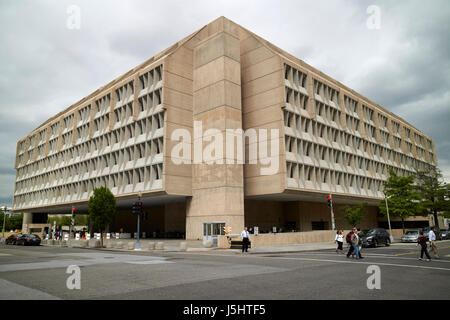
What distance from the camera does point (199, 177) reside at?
1663 inches

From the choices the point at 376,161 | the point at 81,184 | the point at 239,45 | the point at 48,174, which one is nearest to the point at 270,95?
the point at 239,45

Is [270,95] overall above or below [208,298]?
above

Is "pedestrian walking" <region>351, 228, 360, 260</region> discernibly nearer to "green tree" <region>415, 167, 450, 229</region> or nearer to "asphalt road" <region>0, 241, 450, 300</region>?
"asphalt road" <region>0, 241, 450, 300</region>

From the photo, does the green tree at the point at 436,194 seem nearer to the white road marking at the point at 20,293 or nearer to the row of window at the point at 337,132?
the row of window at the point at 337,132

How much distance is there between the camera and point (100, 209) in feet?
112

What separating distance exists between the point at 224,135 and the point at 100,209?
16199 millimetres

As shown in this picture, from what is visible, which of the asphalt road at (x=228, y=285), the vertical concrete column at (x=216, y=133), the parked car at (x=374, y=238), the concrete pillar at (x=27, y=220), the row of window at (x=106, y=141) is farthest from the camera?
the concrete pillar at (x=27, y=220)

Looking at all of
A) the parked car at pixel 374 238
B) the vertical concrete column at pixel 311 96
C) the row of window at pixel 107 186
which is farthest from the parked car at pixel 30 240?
the vertical concrete column at pixel 311 96

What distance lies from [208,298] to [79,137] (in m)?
60.3

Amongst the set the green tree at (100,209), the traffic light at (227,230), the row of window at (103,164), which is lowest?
the traffic light at (227,230)

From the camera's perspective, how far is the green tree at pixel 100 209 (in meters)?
33.8

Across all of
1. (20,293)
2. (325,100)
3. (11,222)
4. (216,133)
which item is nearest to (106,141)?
(216,133)

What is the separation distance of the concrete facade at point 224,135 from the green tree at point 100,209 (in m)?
7.34
